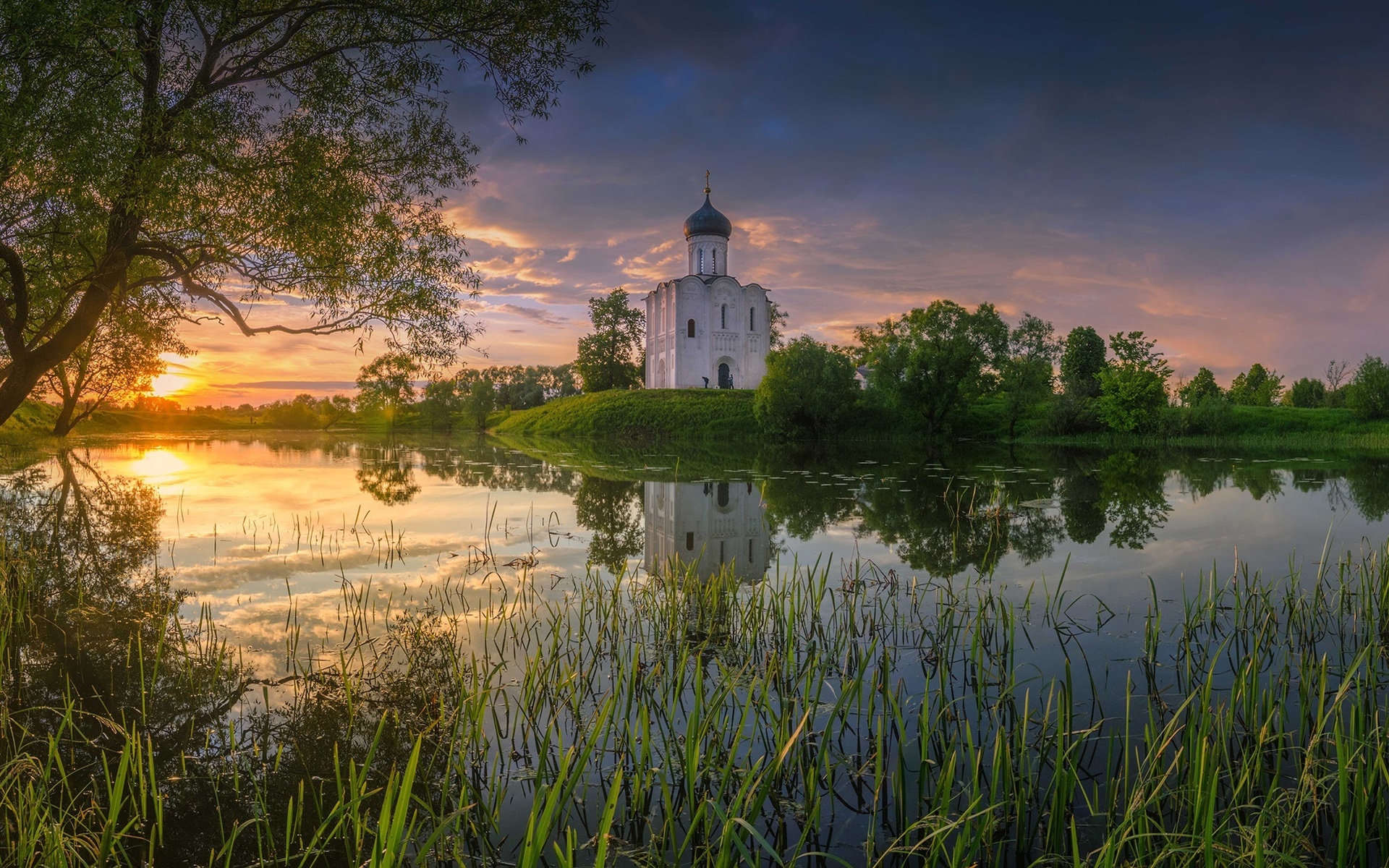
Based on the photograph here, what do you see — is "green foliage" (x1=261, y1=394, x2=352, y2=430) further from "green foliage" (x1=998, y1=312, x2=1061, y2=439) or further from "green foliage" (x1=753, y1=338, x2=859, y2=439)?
"green foliage" (x1=998, y1=312, x2=1061, y2=439)

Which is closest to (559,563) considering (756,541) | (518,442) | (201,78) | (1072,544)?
(756,541)

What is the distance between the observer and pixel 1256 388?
225 feet

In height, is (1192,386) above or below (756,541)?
above

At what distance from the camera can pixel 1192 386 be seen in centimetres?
6450

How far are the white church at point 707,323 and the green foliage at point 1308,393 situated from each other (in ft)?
137

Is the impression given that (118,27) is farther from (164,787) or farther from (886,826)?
(886,826)

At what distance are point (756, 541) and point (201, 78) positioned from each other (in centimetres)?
942

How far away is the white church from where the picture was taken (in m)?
60.5

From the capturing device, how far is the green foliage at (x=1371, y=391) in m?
40.3

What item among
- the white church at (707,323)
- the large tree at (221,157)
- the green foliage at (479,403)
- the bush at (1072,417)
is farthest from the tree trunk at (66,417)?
the bush at (1072,417)

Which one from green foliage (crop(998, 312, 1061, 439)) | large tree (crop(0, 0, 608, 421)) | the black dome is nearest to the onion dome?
the black dome

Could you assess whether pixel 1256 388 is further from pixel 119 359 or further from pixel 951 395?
pixel 119 359

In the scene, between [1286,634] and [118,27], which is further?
[118,27]

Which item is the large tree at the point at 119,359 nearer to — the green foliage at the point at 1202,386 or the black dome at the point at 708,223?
the black dome at the point at 708,223
